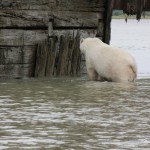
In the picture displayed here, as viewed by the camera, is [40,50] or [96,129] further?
[40,50]

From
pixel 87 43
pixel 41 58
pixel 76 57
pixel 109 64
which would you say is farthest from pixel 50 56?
pixel 109 64

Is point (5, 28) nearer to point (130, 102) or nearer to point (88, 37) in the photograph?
point (88, 37)

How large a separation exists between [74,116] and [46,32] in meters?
6.94

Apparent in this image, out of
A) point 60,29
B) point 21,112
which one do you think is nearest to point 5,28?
point 60,29

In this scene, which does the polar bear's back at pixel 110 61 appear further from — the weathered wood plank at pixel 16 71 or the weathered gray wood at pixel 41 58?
the weathered wood plank at pixel 16 71

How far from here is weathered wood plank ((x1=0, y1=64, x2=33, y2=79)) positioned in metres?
15.6

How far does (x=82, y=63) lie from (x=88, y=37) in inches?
24.9

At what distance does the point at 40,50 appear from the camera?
16188 mm

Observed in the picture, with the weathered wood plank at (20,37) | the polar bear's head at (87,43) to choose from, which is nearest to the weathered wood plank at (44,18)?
the weathered wood plank at (20,37)

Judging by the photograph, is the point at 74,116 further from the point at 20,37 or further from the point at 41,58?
the point at 41,58

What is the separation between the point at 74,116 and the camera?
961 cm

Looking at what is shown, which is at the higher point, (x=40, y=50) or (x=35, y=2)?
(x=35, y=2)

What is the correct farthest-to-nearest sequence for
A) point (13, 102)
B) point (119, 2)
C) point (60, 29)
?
point (119, 2), point (60, 29), point (13, 102)

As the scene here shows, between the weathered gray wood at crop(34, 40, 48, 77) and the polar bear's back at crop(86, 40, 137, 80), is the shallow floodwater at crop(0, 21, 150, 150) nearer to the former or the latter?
the polar bear's back at crop(86, 40, 137, 80)
